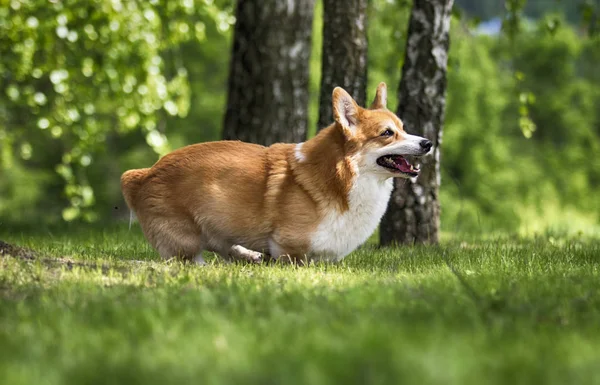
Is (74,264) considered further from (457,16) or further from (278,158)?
(457,16)

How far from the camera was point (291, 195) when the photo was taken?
6.58m

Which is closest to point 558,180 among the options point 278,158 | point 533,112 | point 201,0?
point 533,112

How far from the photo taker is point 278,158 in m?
6.78

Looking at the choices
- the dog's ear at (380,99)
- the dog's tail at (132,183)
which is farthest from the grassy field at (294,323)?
the dog's ear at (380,99)

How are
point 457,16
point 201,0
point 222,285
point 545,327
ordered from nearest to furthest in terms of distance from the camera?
point 545,327
point 222,285
point 457,16
point 201,0

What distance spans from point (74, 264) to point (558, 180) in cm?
3861

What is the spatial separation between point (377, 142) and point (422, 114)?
2.29 metres

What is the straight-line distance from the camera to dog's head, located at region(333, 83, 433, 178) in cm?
651

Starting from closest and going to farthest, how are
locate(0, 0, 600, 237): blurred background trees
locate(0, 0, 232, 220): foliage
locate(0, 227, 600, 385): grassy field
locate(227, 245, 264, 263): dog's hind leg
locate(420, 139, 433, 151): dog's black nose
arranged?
locate(0, 227, 600, 385): grassy field < locate(420, 139, 433, 151): dog's black nose < locate(227, 245, 264, 263): dog's hind leg < locate(0, 0, 232, 220): foliage < locate(0, 0, 600, 237): blurred background trees

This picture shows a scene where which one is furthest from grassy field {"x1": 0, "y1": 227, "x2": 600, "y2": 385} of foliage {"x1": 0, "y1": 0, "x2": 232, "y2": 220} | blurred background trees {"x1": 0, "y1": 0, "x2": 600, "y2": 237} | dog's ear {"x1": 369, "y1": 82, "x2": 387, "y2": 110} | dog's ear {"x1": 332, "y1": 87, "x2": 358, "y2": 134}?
foliage {"x1": 0, "y1": 0, "x2": 232, "y2": 220}

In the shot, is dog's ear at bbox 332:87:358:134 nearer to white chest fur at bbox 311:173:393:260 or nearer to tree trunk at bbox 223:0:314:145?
white chest fur at bbox 311:173:393:260

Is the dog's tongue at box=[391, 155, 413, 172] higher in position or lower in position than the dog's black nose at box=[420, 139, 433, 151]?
lower

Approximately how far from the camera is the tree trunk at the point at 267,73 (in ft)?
33.4

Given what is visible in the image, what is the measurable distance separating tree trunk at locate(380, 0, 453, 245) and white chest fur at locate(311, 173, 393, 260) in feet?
6.74
